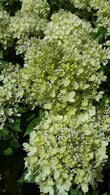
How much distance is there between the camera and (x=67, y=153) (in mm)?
2535

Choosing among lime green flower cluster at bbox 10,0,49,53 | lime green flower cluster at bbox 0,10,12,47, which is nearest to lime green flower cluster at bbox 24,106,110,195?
lime green flower cluster at bbox 10,0,49,53

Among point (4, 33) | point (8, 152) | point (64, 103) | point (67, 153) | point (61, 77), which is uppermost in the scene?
point (4, 33)

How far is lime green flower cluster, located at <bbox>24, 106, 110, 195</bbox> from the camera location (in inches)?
100

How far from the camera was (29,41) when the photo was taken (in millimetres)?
3908

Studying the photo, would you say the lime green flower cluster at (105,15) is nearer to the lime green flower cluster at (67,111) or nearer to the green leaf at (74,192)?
the lime green flower cluster at (67,111)

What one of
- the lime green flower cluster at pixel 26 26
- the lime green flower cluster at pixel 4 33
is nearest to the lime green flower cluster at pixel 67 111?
the lime green flower cluster at pixel 26 26

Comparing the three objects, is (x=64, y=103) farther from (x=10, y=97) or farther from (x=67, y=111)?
(x=10, y=97)

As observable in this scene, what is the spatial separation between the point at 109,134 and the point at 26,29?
5.35ft

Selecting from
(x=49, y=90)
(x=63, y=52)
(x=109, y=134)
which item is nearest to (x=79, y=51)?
(x=63, y=52)

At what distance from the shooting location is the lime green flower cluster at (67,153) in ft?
8.37

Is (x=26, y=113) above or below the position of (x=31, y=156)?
above

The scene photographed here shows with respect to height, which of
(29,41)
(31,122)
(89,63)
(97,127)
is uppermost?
(29,41)

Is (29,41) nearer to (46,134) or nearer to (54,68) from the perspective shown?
(54,68)

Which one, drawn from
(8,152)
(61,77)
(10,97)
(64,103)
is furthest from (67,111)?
(8,152)
